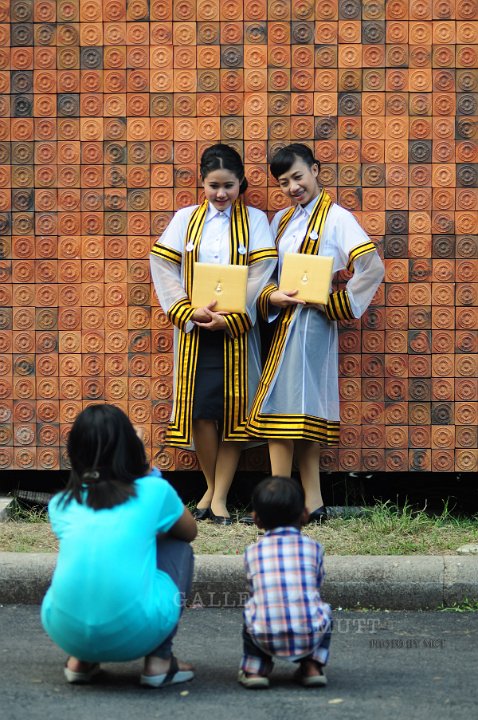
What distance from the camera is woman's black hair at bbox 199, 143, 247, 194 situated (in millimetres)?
6020

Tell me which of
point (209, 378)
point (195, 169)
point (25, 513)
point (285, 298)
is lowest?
point (25, 513)

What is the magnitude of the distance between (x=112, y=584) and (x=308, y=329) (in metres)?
2.57

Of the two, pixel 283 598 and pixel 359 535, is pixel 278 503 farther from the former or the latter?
pixel 359 535

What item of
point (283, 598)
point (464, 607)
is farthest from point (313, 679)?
point (464, 607)

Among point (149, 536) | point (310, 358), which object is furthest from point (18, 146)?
point (149, 536)

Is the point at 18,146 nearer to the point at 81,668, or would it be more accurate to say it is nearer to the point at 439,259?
the point at 439,259

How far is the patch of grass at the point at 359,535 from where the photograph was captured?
5.52 meters

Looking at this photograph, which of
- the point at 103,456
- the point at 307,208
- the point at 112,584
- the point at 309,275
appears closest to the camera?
the point at 112,584

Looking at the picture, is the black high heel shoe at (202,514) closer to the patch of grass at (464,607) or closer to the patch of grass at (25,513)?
the patch of grass at (25,513)

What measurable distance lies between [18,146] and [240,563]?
8.54ft

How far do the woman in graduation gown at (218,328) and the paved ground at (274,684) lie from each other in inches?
55.8

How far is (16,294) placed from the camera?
6418 millimetres

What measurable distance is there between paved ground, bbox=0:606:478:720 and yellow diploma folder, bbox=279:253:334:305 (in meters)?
1.70

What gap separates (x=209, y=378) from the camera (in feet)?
20.0
